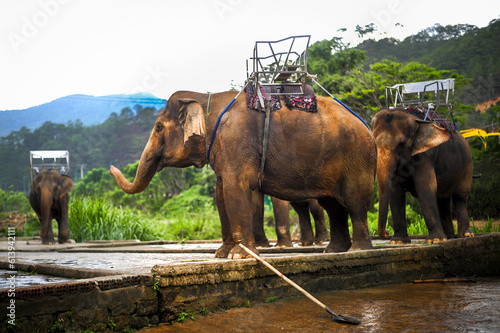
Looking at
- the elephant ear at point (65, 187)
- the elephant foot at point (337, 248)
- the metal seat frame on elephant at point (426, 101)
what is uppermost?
the metal seat frame on elephant at point (426, 101)

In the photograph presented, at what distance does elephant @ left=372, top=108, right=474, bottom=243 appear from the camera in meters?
8.51

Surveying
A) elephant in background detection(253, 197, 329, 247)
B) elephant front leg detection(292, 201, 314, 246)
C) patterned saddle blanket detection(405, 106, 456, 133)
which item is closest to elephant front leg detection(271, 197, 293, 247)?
elephant in background detection(253, 197, 329, 247)

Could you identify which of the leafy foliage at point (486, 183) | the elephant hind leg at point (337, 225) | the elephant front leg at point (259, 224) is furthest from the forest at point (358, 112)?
the elephant hind leg at point (337, 225)

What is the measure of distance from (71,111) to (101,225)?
8600 cm

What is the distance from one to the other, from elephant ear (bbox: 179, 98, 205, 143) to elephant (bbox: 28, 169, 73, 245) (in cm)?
778

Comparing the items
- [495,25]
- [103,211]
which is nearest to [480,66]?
[495,25]

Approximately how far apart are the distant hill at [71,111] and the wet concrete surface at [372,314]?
82566 millimetres

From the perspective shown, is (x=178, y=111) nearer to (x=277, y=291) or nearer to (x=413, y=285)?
(x=277, y=291)

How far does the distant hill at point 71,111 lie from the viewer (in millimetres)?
87000

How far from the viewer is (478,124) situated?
3419 centimetres

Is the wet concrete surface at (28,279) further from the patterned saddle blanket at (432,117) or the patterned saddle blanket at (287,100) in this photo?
the patterned saddle blanket at (432,117)

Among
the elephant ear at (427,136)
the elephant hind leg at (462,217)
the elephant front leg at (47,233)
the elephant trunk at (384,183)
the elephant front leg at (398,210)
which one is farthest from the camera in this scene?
the elephant front leg at (47,233)

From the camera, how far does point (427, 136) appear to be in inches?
340

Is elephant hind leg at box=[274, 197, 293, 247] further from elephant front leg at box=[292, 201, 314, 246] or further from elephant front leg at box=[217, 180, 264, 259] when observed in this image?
elephant front leg at box=[217, 180, 264, 259]
